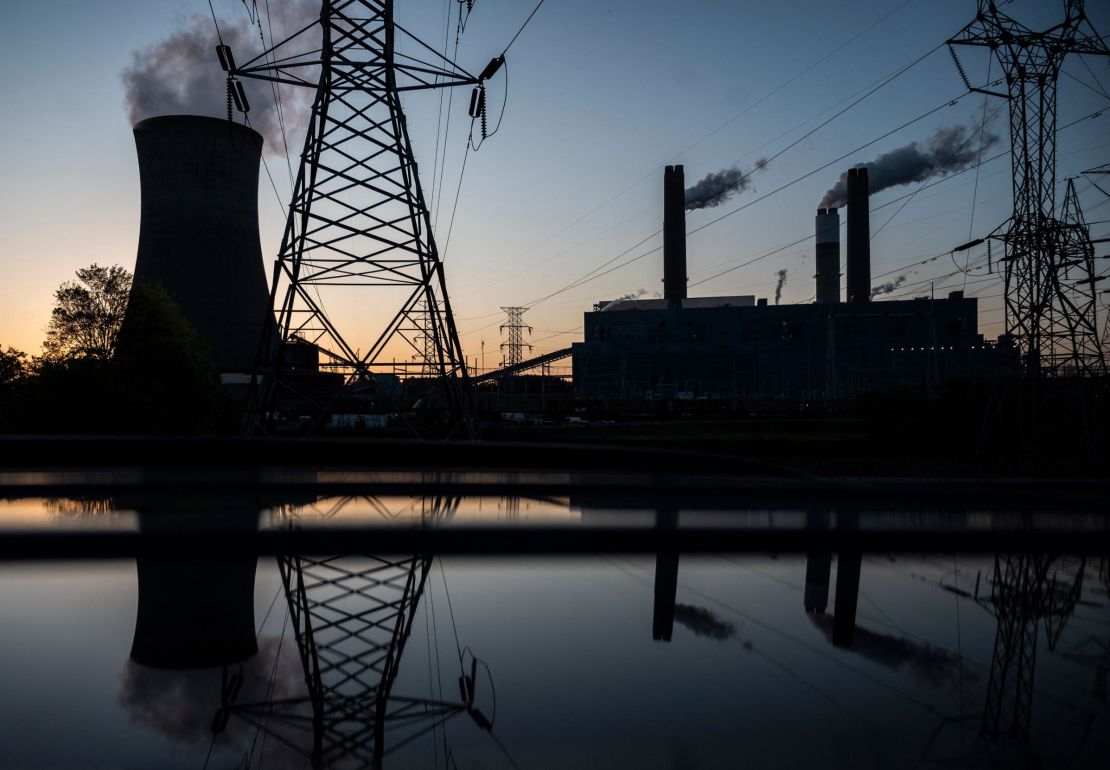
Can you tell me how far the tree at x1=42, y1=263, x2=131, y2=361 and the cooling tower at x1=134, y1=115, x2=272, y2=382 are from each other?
140cm

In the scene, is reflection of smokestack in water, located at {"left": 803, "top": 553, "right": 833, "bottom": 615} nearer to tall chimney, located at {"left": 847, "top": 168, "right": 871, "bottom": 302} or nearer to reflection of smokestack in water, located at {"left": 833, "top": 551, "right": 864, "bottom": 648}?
reflection of smokestack in water, located at {"left": 833, "top": 551, "right": 864, "bottom": 648}

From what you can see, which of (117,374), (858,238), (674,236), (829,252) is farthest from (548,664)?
(829,252)

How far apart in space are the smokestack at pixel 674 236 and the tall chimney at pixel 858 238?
15438 millimetres

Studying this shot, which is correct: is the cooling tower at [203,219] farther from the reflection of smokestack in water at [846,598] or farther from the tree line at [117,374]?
the reflection of smokestack in water at [846,598]

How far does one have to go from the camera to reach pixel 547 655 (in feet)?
5.92

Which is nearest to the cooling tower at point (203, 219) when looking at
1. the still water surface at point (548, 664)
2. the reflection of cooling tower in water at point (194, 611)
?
the reflection of cooling tower in water at point (194, 611)

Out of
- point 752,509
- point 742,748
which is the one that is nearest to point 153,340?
point 752,509

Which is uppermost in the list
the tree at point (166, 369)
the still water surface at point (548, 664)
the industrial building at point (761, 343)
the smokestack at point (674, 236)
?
the smokestack at point (674, 236)

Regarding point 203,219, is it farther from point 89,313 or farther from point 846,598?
point 846,598

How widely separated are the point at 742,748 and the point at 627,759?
23 cm

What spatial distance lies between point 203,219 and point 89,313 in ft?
19.3

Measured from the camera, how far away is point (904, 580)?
92.4 inches

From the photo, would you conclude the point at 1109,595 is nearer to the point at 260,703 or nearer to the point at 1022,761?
the point at 1022,761

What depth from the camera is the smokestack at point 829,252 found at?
71.6 metres
